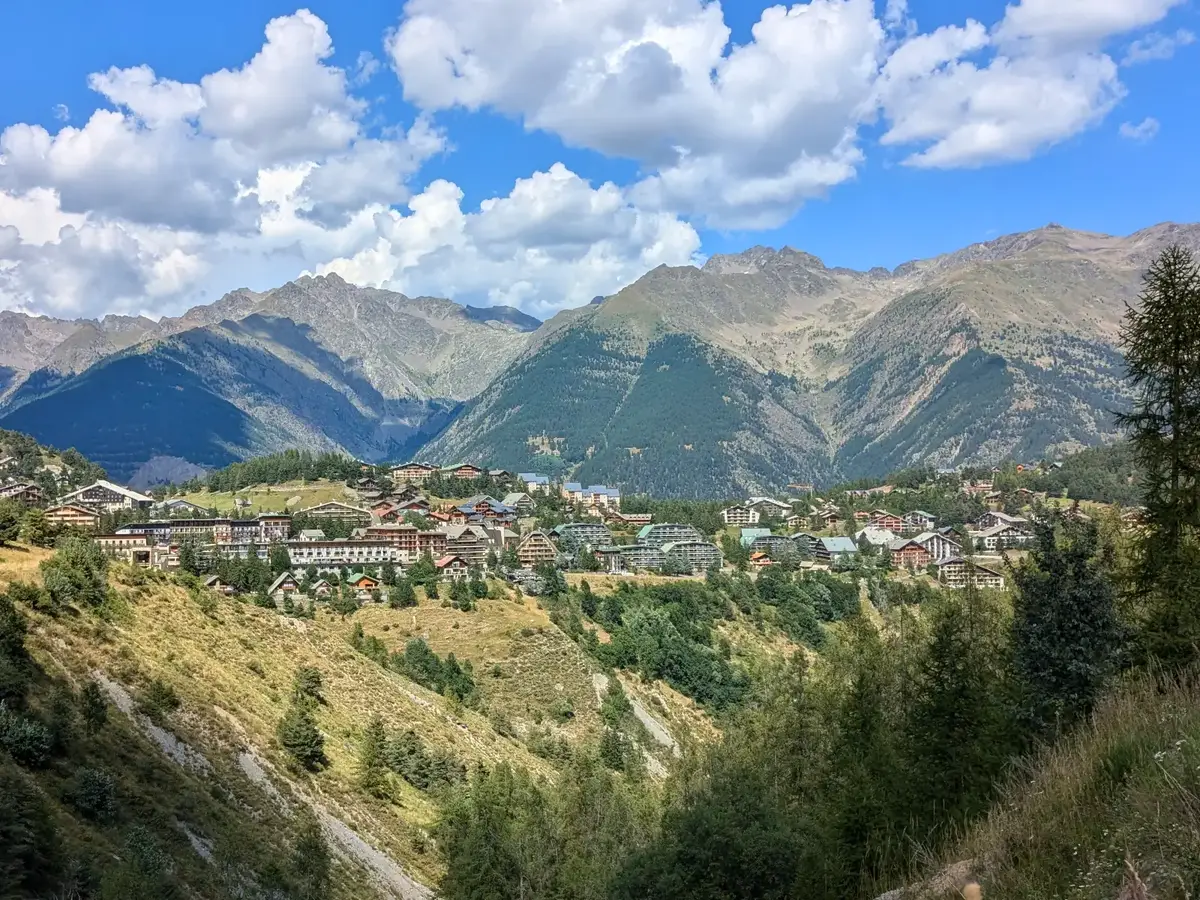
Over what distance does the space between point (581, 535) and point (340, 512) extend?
3471cm

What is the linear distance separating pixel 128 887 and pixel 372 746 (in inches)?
859

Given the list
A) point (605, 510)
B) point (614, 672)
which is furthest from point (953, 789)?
point (605, 510)

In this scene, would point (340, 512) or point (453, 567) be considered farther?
point (340, 512)

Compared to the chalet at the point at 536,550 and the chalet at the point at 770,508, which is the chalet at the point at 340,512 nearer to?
the chalet at the point at 536,550

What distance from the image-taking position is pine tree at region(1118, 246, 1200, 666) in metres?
21.0

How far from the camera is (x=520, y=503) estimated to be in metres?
157

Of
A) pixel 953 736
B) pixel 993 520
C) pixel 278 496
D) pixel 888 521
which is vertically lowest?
pixel 993 520

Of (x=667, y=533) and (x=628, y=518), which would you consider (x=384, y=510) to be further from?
(x=628, y=518)

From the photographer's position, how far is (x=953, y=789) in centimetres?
2070

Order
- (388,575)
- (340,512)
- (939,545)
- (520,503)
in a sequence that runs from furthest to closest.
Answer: (520,503), (939,545), (340,512), (388,575)

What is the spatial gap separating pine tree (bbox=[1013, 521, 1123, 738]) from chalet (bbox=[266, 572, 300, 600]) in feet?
228

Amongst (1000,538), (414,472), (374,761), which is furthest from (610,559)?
(374,761)

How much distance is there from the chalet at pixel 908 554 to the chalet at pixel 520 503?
5814 centimetres

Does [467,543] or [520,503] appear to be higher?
[520,503]
